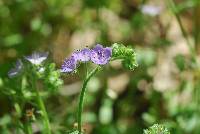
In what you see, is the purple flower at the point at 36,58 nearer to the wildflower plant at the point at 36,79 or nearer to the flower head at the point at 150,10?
the wildflower plant at the point at 36,79

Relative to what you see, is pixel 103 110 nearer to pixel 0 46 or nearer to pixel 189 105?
pixel 189 105

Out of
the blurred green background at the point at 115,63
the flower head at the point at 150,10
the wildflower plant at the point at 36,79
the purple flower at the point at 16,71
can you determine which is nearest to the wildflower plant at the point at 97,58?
the wildflower plant at the point at 36,79

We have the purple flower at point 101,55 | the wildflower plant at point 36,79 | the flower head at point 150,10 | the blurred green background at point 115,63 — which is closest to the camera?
the purple flower at point 101,55

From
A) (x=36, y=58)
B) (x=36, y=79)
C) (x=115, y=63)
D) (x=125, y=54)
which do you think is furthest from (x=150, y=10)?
(x=125, y=54)

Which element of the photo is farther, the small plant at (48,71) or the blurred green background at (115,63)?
the blurred green background at (115,63)

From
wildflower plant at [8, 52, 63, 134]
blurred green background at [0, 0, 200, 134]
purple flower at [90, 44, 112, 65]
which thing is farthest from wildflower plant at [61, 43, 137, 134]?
blurred green background at [0, 0, 200, 134]

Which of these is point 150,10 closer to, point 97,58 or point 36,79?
point 36,79

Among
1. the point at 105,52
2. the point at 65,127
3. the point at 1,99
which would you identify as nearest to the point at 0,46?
the point at 1,99

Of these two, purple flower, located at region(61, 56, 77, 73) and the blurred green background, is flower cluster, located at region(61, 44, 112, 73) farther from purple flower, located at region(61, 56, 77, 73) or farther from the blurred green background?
the blurred green background

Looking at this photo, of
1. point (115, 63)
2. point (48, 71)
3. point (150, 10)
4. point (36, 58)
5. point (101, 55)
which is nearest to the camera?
point (101, 55)
